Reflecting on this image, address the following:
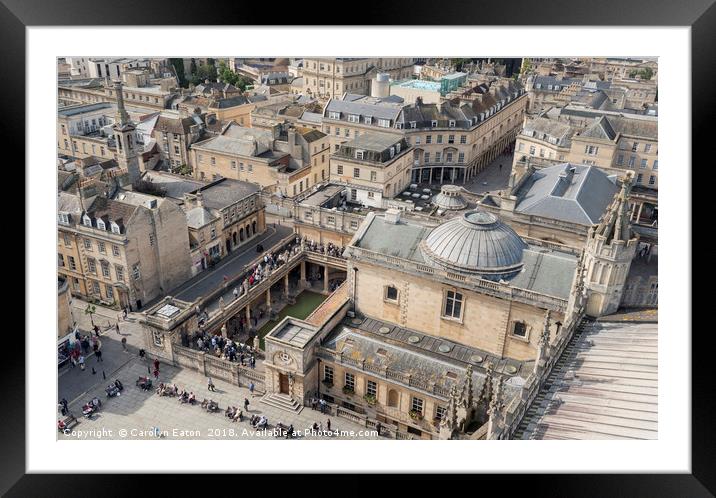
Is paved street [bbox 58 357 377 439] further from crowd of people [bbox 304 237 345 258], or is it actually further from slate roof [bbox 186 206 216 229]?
crowd of people [bbox 304 237 345 258]

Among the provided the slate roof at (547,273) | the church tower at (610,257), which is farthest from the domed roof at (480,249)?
the church tower at (610,257)

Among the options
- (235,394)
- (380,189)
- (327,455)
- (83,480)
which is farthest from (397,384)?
(380,189)

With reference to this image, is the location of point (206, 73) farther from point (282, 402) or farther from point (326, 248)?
point (282, 402)

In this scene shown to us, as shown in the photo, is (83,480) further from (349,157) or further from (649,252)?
(349,157)

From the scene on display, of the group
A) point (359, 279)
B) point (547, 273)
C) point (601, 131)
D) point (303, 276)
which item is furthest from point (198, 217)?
A: point (601, 131)

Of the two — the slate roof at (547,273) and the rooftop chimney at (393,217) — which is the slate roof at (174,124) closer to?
the rooftop chimney at (393,217)

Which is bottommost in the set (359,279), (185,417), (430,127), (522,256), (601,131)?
(185,417)
